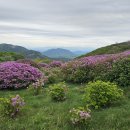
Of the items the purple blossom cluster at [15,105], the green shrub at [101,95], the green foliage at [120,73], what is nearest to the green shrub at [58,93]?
the green shrub at [101,95]

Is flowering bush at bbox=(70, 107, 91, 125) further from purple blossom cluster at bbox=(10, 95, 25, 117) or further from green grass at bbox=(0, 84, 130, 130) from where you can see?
purple blossom cluster at bbox=(10, 95, 25, 117)

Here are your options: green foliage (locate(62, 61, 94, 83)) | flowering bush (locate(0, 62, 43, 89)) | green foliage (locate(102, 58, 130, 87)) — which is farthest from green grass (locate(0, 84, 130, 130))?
green foliage (locate(62, 61, 94, 83))

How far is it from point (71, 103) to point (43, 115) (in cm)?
191

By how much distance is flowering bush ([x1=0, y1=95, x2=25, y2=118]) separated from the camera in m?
13.1

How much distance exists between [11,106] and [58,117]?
1986 millimetres

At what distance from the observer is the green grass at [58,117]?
11859 millimetres

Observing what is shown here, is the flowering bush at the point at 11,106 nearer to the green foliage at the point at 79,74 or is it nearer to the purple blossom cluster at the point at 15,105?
the purple blossom cluster at the point at 15,105

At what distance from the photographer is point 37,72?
67.3 ft

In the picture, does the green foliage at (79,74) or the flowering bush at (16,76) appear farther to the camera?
the green foliage at (79,74)

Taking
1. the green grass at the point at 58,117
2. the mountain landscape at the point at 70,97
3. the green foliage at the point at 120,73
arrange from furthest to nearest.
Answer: the green foliage at the point at 120,73
the mountain landscape at the point at 70,97
the green grass at the point at 58,117

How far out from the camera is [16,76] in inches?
765

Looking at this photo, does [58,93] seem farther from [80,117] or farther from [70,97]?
[80,117]

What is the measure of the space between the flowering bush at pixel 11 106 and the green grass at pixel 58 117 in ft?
0.83

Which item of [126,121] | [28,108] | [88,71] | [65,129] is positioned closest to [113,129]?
[126,121]
